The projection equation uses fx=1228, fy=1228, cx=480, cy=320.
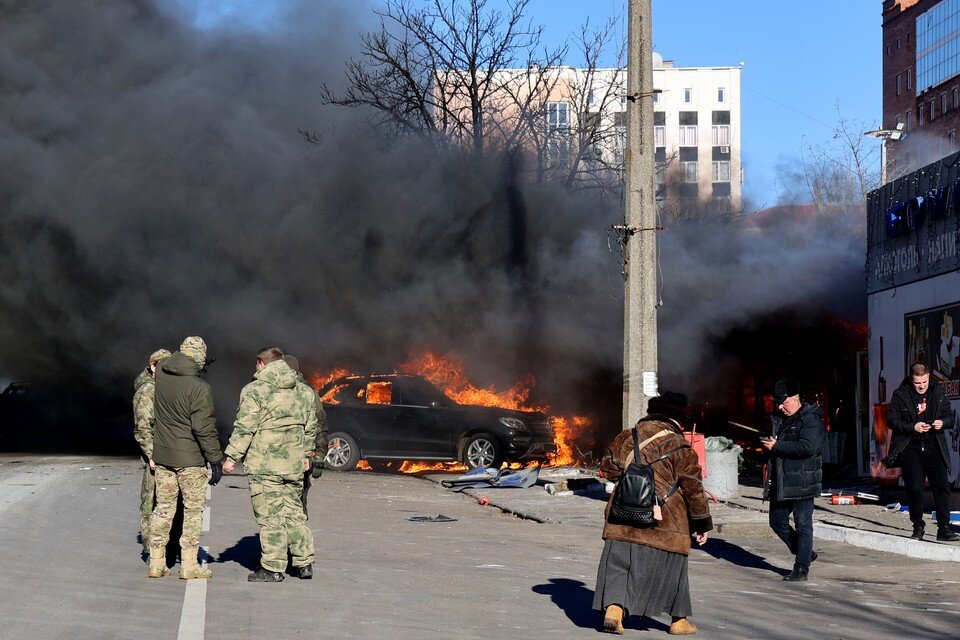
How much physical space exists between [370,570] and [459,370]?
14.5 metres

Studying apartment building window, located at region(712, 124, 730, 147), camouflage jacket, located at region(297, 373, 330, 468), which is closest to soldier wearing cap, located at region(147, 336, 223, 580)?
camouflage jacket, located at region(297, 373, 330, 468)

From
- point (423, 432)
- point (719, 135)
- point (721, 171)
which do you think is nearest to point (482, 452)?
point (423, 432)

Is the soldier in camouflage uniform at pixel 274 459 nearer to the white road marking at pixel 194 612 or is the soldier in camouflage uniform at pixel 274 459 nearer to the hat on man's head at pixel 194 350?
the white road marking at pixel 194 612

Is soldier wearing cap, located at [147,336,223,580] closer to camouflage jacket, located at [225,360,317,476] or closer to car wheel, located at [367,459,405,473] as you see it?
camouflage jacket, located at [225,360,317,476]

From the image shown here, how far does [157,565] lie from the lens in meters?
8.49

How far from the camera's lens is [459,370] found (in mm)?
23594

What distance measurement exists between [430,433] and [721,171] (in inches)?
2837

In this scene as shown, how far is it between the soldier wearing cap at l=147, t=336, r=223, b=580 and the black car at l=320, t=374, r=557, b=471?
1131cm

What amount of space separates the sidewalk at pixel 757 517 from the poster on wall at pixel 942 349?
3.32ft

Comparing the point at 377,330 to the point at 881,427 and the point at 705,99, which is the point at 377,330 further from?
the point at 705,99

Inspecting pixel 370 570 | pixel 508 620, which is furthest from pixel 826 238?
pixel 508 620

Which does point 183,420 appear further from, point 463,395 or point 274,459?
point 463,395

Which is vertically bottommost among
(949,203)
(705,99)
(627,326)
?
(627,326)

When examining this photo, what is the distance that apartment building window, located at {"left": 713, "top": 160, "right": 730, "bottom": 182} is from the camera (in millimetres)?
88000
